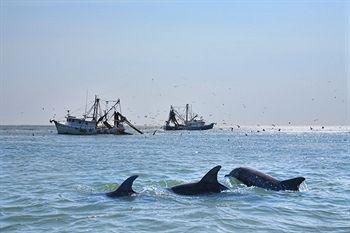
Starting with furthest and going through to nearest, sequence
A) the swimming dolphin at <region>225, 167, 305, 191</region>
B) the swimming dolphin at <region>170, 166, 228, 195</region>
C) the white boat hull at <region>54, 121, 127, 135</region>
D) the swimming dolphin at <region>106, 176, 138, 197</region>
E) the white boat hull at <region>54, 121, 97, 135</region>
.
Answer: the white boat hull at <region>54, 121, 127, 135</region> < the white boat hull at <region>54, 121, 97, 135</region> < the swimming dolphin at <region>225, 167, 305, 191</region> < the swimming dolphin at <region>170, 166, 228, 195</region> < the swimming dolphin at <region>106, 176, 138, 197</region>

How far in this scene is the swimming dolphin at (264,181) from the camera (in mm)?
19031

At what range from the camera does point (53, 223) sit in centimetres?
1348

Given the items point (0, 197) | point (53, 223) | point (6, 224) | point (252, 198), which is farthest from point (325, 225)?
point (0, 197)

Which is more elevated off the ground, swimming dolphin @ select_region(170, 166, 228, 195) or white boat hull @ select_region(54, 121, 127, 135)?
white boat hull @ select_region(54, 121, 127, 135)

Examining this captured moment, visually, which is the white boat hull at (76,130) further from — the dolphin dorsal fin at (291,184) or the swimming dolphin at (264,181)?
the dolphin dorsal fin at (291,184)

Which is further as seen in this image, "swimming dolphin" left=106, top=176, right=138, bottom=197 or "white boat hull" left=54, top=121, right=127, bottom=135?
"white boat hull" left=54, top=121, right=127, bottom=135

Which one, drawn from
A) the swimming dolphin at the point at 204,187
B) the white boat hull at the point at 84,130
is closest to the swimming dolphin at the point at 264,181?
the swimming dolphin at the point at 204,187

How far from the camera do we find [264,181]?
19.4 metres

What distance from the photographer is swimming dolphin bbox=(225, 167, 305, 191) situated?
749 inches

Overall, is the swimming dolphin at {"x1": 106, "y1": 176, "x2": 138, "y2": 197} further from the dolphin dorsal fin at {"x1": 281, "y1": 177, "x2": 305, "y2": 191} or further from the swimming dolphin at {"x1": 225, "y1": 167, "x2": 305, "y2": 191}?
the dolphin dorsal fin at {"x1": 281, "y1": 177, "x2": 305, "y2": 191}

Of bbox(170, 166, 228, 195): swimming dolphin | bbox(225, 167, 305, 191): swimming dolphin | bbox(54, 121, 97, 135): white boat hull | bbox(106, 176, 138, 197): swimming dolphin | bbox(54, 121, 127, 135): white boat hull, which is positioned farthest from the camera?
bbox(54, 121, 127, 135): white boat hull

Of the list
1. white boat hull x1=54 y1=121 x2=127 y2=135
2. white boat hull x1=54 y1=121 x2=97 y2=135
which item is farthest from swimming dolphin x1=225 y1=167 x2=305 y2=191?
white boat hull x1=54 y1=121 x2=127 y2=135

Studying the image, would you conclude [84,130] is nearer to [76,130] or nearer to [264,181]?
[76,130]

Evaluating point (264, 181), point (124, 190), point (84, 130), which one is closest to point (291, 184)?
point (264, 181)
